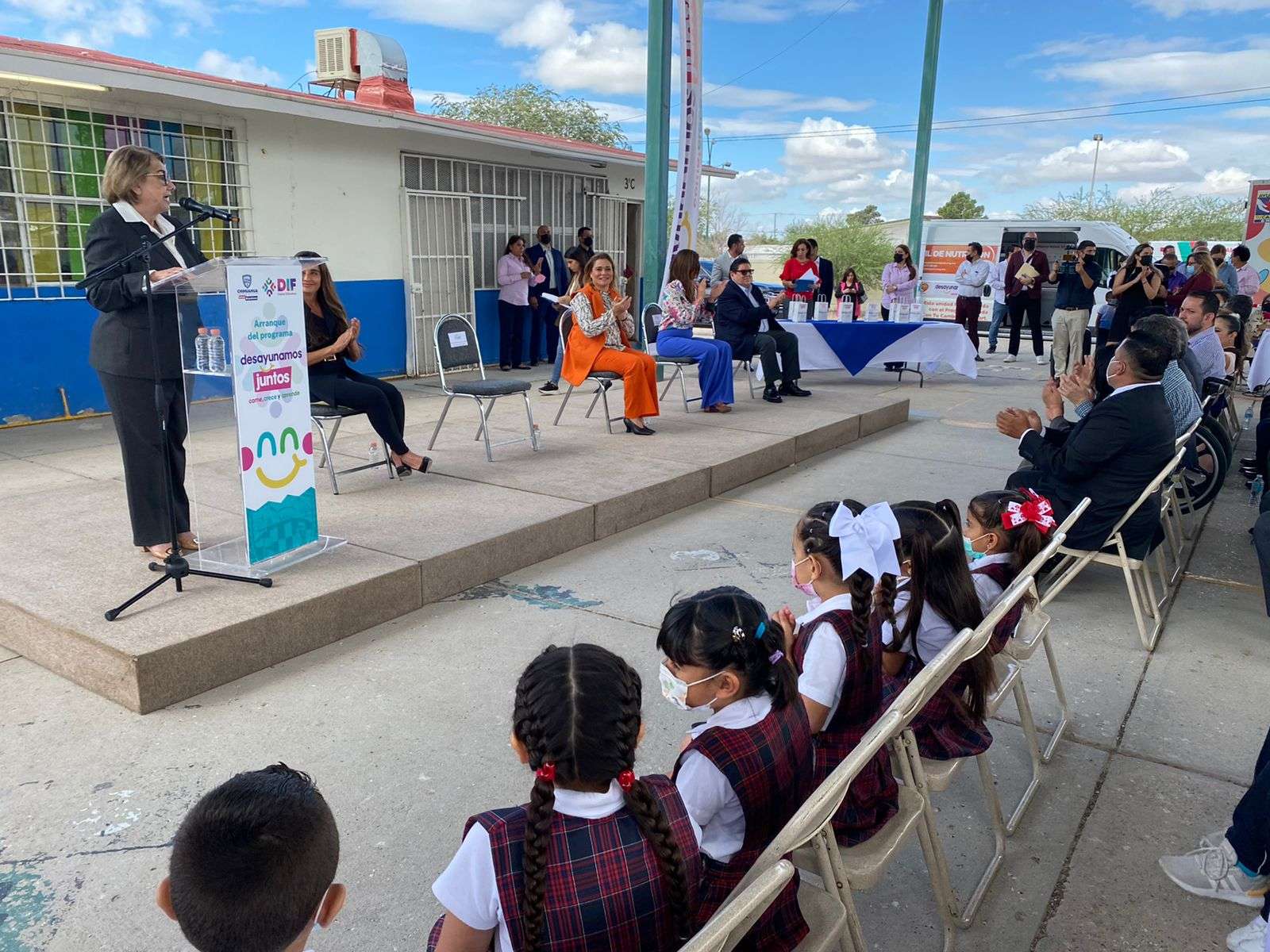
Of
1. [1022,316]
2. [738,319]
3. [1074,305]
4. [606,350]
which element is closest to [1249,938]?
[606,350]

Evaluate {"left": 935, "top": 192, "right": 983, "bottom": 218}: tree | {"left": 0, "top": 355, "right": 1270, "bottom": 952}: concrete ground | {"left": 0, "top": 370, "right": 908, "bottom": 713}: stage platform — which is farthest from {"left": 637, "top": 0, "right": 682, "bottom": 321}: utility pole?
{"left": 935, "top": 192, "right": 983, "bottom": 218}: tree

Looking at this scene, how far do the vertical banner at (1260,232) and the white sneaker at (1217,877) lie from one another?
16.4 m

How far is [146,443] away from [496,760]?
2053 mm

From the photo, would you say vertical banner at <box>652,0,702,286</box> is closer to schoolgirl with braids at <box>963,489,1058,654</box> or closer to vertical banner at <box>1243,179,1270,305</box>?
schoolgirl with braids at <box>963,489,1058,654</box>

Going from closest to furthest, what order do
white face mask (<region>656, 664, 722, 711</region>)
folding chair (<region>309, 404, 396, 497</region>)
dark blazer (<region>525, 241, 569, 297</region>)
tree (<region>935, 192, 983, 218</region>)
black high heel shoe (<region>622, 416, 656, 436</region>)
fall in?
1. white face mask (<region>656, 664, 722, 711</region>)
2. folding chair (<region>309, 404, 396, 497</region>)
3. black high heel shoe (<region>622, 416, 656, 436</region>)
4. dark blazer (<region>525, 241, 569, 297</region>)
5. tree (<region>935, 192, 983, 218</region>)

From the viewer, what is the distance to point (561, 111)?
41.4 m

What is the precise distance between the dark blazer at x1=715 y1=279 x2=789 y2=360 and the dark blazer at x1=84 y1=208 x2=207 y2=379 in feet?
18.8

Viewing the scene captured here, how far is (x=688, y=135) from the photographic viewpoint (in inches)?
394

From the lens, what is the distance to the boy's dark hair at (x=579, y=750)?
132 centimetres

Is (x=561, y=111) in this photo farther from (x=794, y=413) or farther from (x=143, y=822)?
(x=143, y=822)

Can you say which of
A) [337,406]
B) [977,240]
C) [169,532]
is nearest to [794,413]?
[337,406]

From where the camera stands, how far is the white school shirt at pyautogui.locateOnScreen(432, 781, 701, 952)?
4.41 ft

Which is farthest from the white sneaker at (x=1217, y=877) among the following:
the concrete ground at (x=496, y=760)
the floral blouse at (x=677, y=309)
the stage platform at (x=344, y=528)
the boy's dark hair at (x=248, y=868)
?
the floral blouse at (x=677, y=309)

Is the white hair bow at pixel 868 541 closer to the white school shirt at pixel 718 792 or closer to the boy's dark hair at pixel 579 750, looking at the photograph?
the white school shirt at pixel 718 792
